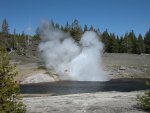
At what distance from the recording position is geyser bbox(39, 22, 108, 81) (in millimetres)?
79875

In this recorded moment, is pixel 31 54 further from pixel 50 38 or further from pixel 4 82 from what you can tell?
pixel 4 82

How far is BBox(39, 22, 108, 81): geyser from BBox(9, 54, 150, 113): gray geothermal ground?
134 inches

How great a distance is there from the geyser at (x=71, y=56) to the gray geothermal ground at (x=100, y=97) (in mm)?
3403

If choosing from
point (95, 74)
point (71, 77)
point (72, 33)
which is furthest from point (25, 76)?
point (72, 33)

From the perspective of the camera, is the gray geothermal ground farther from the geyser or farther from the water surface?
the water surface

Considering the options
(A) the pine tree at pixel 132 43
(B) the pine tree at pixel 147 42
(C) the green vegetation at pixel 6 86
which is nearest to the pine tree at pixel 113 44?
(A) the pine tree at pixel 132 43

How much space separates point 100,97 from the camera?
122 feet

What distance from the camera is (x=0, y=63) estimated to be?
59.7 feet

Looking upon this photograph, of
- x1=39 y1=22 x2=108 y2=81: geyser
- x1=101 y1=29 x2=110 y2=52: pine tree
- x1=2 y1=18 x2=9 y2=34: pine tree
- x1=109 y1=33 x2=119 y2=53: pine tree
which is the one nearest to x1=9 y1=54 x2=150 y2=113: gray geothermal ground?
x1=39 y1=22 x2=108 y2=81: geyser

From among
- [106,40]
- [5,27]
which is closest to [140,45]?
[106,40]

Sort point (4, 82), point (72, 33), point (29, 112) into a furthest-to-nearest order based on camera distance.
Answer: point (72, 33)
point (29, 112)
point (4, 82)

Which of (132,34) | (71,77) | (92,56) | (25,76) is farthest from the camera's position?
(132,34)

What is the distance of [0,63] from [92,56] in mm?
69349

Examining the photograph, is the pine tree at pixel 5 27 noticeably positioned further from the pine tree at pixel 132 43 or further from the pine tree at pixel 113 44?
the pine tree at pixel 132 43
